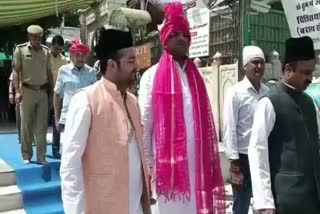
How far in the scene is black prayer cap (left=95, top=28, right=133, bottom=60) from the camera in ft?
8.73

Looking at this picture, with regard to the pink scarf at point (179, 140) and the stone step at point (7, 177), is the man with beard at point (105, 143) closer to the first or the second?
the pink scarf at point (179, 140)

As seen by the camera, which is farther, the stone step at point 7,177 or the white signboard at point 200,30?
the white signboard at point 200,30

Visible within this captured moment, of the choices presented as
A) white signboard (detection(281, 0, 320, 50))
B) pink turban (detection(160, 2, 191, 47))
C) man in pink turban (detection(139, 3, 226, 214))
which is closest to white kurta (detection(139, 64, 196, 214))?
man in pink turban (detection(139, 3, 226, 214))

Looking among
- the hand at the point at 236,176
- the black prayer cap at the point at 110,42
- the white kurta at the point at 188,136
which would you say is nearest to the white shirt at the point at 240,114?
the hand at the point at 236,176

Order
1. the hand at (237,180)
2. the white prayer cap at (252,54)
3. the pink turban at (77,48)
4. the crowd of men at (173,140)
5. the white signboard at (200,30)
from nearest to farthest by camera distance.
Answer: the crowd of men at (173,140), the hand at (237,180), the white prayer cap at (252,54), the pink turban at (77,48), the white signboard at (200,30)

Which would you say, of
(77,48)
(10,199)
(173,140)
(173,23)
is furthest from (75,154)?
(77,48)

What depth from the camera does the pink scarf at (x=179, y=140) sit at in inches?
133

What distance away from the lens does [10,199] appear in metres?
5.36

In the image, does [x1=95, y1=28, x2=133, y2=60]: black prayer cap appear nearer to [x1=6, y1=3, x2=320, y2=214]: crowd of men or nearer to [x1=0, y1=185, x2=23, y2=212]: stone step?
[x1=6, y1=3, x2=320, y2=214]: crowd of men

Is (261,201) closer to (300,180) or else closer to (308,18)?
(300,180)

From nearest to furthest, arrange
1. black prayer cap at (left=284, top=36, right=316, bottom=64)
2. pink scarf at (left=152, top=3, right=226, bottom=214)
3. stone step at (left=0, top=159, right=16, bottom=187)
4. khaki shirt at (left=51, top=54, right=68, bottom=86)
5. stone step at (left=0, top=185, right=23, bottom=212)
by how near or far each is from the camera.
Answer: black prayer cap at (left=284, top=36, right=316, bottom=64) < pink scarf at (left=152, top=3, right=226, bottom=214) < stone step at (left=0, top=185, right=23, bottom=212) < stone step at (left=0, top=159, right=16, bottom=187) < khaki shirt at (left=51, top=54, right=68, bottom=86)

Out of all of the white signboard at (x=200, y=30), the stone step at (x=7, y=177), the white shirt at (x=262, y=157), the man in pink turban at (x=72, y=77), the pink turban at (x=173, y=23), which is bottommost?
the stone step at (x=7, y=177)

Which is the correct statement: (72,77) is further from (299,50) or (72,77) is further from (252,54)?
(299,50)

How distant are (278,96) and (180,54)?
0.93 meters
